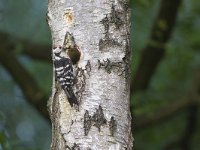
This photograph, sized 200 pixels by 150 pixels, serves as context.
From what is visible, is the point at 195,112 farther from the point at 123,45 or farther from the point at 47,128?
the point at 123,45

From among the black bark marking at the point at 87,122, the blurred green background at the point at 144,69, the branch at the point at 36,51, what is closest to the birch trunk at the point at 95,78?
the black bark marking at the point at 87,122

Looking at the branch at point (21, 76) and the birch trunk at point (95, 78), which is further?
the branch at point (21, 76)

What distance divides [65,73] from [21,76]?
285cm

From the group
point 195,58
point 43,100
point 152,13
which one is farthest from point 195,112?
point 43,100

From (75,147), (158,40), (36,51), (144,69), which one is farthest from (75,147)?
(36,51)

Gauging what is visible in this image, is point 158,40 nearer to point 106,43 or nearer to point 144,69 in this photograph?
point 144,69

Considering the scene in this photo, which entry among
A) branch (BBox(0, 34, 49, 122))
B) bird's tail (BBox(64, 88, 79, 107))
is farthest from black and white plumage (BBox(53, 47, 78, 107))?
branch (BBox(0, 34, 49, 122))

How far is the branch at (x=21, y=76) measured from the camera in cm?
527

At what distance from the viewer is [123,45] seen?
2.65m

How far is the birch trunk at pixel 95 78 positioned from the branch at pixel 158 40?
2293mm

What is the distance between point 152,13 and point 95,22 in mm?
3251

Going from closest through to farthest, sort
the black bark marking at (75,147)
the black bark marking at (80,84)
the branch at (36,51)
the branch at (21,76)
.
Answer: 1. the black bark marking at (75,147)
2. the black bark marking at (80,84)
3. the branch at (21,76)
4. the branch at (36,51)

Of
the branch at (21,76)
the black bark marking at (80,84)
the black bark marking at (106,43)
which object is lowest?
the black bark marking at (80,84)

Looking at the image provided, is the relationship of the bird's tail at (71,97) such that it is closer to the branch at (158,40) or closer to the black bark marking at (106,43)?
the black bark marking at (106,43)
